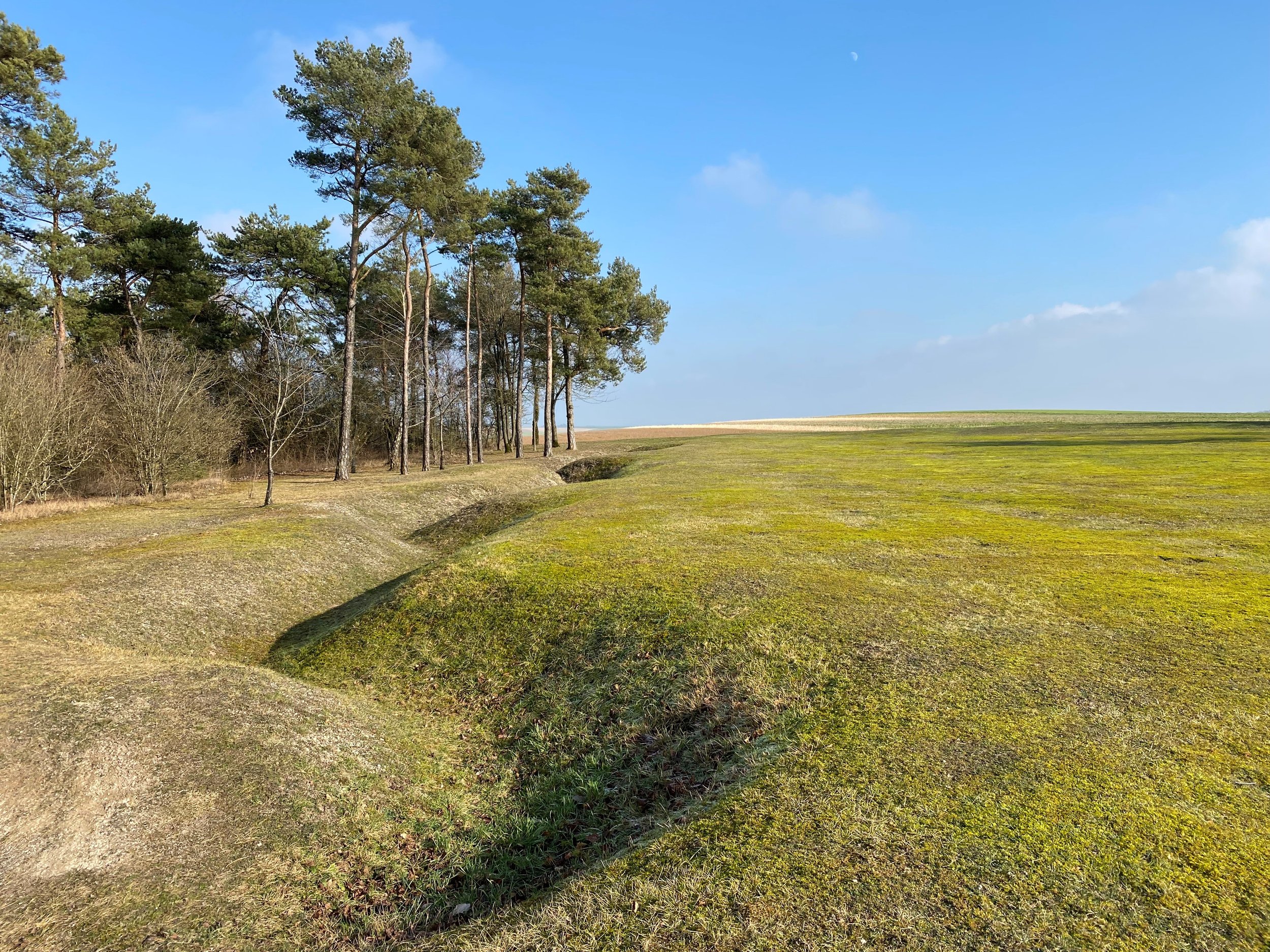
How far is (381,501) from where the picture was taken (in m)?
23.6

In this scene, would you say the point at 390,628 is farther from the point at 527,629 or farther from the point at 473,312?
the point at 473,312

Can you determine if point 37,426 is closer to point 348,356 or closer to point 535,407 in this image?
point 348,356

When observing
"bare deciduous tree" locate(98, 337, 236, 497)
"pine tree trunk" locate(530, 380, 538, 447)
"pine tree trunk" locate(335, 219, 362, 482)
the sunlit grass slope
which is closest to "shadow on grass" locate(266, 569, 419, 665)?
the sunlit grass slope

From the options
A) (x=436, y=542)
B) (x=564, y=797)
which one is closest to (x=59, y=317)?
(x=436, y=542)

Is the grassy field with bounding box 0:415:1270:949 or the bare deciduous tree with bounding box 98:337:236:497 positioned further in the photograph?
the bare deciduous tree with bounding box 98:337:236:497

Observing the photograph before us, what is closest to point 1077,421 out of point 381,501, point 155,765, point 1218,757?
point 381,501

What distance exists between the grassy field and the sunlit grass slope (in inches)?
1.4

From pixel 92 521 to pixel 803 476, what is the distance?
76.4 ft

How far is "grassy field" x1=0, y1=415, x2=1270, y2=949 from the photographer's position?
13.6 feet

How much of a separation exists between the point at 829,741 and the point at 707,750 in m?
1.29

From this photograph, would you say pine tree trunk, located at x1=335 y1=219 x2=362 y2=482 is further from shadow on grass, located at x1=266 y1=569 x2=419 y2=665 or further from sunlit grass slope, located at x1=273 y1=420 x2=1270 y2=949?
sunlit grass slope, located at x1=273 y1=420 x2=1270 y2=949

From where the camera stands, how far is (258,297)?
37.3 meters

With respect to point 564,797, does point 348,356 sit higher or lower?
higher

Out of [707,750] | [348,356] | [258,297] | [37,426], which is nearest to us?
[707,750]
